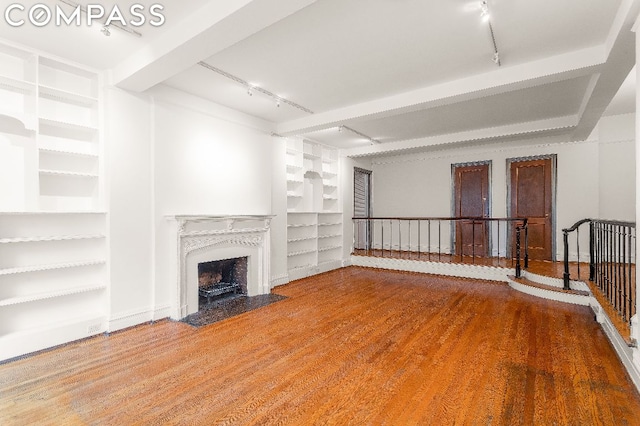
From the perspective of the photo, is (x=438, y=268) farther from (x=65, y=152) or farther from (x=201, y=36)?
(x=65, y=152)

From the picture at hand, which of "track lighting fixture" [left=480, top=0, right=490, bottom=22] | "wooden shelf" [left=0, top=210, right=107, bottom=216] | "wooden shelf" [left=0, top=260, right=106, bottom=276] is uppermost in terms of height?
"track lighting fixture" [left=480, top=0, right=490, bottom=22]

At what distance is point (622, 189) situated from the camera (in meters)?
6.33

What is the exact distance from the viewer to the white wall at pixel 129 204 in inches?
148

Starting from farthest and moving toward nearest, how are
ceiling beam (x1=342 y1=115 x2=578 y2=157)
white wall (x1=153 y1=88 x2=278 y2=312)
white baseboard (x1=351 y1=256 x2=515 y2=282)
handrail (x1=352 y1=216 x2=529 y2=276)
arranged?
handrail (x1=352 y1=216 x2=529 y2=276), white baseboard (x1=351 y1=256 x2=515 y2=282), ceiling beam (x1=342 y1=115 x2=578 y2=157), white wall (x1=153 y1=88 x2=278 y2=312)

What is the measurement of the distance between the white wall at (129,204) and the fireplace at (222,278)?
96 centimetres

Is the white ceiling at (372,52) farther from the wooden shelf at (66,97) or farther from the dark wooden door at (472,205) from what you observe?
the dark wooden door at (472,205)

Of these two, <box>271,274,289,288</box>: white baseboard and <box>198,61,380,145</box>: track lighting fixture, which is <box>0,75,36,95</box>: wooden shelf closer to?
<box>198,61,380,145</box>: track lighting fixture

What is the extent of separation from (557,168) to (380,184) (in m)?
4.25

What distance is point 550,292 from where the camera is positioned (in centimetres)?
496

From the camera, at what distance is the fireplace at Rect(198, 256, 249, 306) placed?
16.4 ft

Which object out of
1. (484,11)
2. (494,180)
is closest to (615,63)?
(484,11)

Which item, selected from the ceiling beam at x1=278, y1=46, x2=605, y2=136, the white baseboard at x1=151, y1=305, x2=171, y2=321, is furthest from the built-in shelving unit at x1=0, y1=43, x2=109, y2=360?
the ceiling beam at x1=278, y1=46, x2=605, y2=136

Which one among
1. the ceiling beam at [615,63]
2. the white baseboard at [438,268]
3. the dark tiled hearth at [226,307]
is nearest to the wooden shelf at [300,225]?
the dark tiled hearth at [226,307]

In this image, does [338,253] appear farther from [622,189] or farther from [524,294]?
[622,189]
